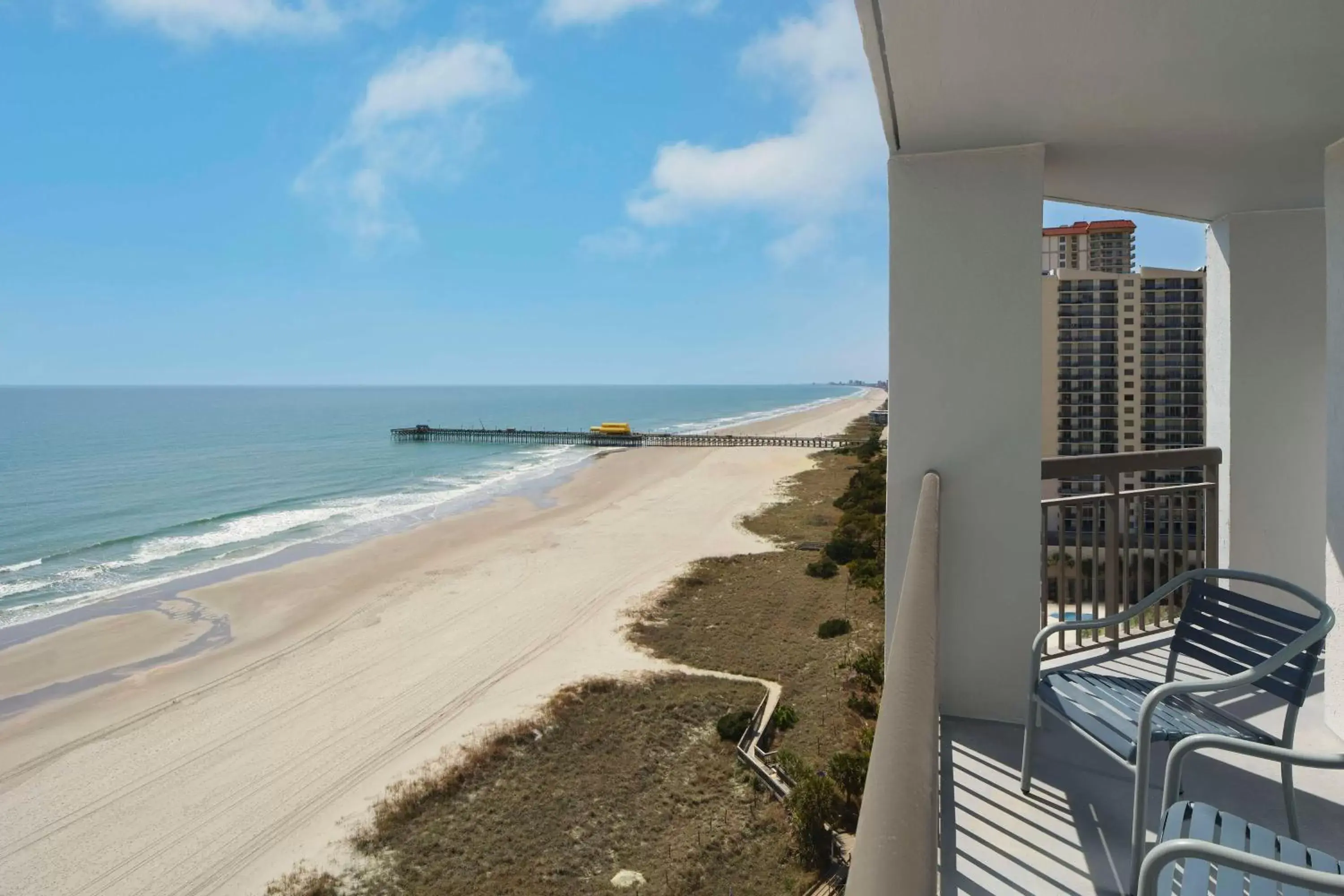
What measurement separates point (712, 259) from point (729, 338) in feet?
175

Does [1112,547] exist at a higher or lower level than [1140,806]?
higher

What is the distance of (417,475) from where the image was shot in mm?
35625

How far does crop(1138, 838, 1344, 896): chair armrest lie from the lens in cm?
87

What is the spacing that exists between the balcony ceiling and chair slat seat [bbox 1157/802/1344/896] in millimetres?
1624

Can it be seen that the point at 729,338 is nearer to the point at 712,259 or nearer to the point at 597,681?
the point at 712,259

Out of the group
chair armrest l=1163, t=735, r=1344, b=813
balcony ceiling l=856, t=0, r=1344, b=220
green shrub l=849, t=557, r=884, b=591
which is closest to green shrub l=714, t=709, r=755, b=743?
green shrub l=849, t=557, r=884, b=591

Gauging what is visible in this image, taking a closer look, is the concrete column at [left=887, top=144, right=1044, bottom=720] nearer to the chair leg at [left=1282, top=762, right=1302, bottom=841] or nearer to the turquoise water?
the chair leg at [left=1282, top=762, right=1302, bottom=841]

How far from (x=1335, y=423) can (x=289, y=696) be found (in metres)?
12.1

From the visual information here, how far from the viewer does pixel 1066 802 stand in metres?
2.05

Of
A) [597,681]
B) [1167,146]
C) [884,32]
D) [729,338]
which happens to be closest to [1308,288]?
[1167,146]

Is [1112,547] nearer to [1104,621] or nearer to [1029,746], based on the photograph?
[1104,621]

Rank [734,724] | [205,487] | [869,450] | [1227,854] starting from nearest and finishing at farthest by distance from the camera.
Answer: [1227,854]
[734,724]
[205,487]
[869,450]

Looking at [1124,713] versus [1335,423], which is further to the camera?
[1335,423]

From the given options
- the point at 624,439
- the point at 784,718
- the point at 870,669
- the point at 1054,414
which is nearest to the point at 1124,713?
the point at 1054,414
